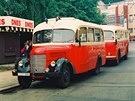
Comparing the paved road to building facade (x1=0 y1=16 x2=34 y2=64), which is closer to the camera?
the paved road

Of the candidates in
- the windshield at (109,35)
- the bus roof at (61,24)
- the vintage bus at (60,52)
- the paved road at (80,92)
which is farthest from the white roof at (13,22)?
A: the paved road at (80,92)

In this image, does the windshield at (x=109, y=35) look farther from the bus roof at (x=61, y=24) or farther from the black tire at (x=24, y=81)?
the black tire at (x=24, y=81)

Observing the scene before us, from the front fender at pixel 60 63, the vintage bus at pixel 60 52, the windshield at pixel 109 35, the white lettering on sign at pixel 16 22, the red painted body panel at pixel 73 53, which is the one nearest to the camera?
the front fender at pixel 60 63

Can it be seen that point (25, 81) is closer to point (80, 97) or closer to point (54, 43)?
point (54, 43)

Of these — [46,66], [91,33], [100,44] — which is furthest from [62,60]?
[100,44]

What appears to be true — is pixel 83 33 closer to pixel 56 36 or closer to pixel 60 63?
pixel 56 36

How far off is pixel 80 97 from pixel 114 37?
1334 cm

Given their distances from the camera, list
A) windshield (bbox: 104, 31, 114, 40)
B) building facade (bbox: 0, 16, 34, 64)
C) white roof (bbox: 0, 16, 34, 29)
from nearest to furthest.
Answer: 1. windshield (bbox: 104, 31, 114, 40)
2. white roof (bbox: 0, 16, 34, 29)
3. building facade (bbox: 0, 16, 34, 64)

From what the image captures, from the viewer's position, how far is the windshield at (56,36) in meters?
15.3

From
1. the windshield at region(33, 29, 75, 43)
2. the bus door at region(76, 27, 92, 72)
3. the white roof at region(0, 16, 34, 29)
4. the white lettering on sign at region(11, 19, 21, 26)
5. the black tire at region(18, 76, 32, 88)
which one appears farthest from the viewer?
the white lettering on sign at region(11, 19, 21, 26)

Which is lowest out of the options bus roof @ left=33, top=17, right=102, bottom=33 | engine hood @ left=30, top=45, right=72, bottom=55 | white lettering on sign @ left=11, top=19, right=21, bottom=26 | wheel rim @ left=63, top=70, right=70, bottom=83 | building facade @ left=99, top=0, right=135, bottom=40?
wheel rim @ left=63, top=70, right=70, bottom=83

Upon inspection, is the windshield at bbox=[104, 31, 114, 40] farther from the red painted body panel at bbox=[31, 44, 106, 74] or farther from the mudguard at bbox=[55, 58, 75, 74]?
the mudguard at bbox=[55, 58, 75, 74]

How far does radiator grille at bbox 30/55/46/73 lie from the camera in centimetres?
1403

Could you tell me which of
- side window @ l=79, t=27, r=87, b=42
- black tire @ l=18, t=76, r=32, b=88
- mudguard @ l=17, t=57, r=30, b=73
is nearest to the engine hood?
mudguard @ l=17, t=57, r=30, b=73
